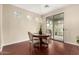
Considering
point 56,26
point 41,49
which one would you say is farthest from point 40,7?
point 41,49

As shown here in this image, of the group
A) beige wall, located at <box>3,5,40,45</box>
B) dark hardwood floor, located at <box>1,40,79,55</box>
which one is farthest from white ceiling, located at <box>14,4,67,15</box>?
dark hardwood floor, located at <box>1,40,79,55</box>

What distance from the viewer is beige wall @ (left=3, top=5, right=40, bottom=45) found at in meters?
2.01

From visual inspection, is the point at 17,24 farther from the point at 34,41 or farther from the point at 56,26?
the point at 56,26

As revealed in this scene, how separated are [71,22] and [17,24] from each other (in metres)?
1.22

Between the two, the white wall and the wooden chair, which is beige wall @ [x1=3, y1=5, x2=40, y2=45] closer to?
the wooden chair

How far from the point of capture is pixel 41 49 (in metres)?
2.10

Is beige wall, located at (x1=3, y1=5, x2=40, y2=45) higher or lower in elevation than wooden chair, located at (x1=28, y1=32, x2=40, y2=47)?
higher

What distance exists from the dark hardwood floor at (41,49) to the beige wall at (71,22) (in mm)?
155

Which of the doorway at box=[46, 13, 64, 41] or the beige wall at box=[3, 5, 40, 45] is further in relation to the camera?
the doorway at box=[46, 13, 64, 41]

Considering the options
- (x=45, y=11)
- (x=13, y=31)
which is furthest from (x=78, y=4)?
(x=13, y=31)

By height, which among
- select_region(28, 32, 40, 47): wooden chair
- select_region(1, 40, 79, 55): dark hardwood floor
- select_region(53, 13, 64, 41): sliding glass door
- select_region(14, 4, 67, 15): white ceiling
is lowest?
select_region(1, 40, 79, 55): dark hardwood floor

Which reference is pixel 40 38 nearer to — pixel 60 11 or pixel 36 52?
pixel 36 52

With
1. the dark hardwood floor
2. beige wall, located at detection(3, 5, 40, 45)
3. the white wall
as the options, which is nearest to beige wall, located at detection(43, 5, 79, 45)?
the white wall

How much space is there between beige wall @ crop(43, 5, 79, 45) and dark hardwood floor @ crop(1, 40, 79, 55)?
0.16 m
